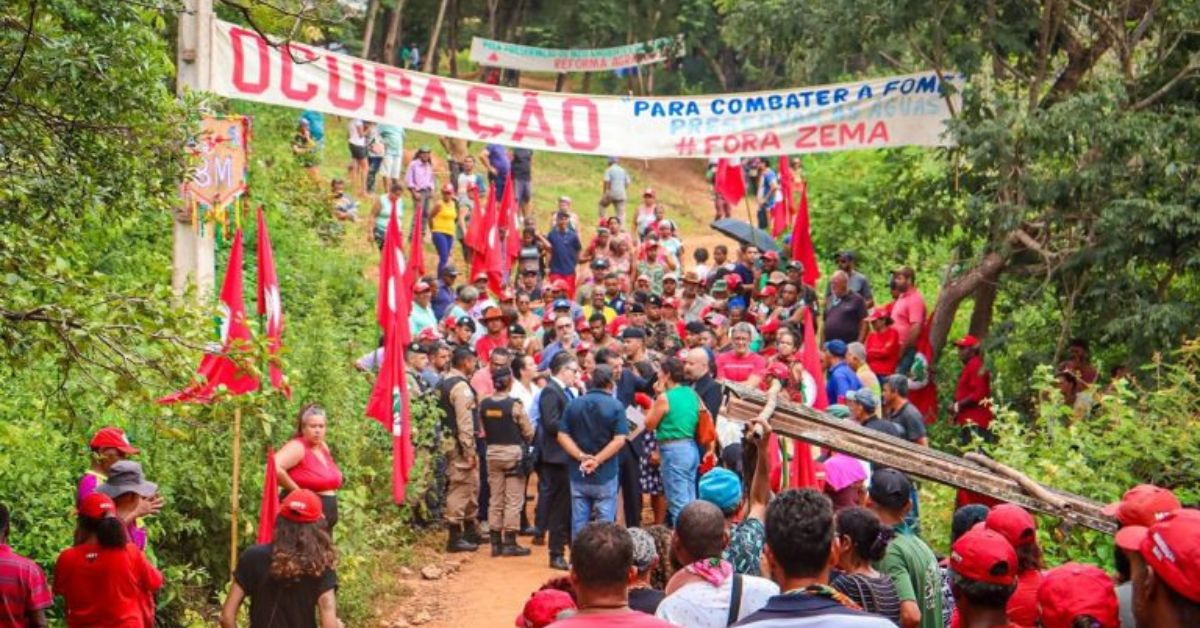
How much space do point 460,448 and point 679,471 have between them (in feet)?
6.67

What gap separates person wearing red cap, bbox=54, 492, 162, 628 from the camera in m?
7.88

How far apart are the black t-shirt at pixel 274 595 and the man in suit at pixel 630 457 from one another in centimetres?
563

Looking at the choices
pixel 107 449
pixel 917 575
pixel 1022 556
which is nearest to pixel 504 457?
pixel 107 449

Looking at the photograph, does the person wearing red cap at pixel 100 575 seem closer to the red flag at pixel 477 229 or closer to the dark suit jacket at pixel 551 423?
the dark suit jacket at pixel 551 423

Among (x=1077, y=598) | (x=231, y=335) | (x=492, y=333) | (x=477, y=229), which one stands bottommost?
(x=1077, y=598)

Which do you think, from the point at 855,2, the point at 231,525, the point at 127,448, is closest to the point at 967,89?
the point at 855,2

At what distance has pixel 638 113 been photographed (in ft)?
55.2

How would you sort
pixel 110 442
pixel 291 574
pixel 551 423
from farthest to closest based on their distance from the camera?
pixel 551 423
pixel 110 442
pixel 291 574

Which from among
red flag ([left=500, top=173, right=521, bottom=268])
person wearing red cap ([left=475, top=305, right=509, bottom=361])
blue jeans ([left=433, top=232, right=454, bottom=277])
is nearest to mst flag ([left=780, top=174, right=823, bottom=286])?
person wearing red cap ([left=475, top=305, right=509, bottom=361])

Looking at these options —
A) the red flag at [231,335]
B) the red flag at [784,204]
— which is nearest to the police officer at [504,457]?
the red flag at [231,335]

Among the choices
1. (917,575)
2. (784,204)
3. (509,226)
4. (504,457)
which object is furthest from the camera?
(784,204)

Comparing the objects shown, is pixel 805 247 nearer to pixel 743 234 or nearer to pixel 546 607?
pixel 743 234

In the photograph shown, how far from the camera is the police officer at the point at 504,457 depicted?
543 inches

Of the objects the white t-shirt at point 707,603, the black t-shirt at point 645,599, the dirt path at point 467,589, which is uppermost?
the white t-shirt at point 707,603
